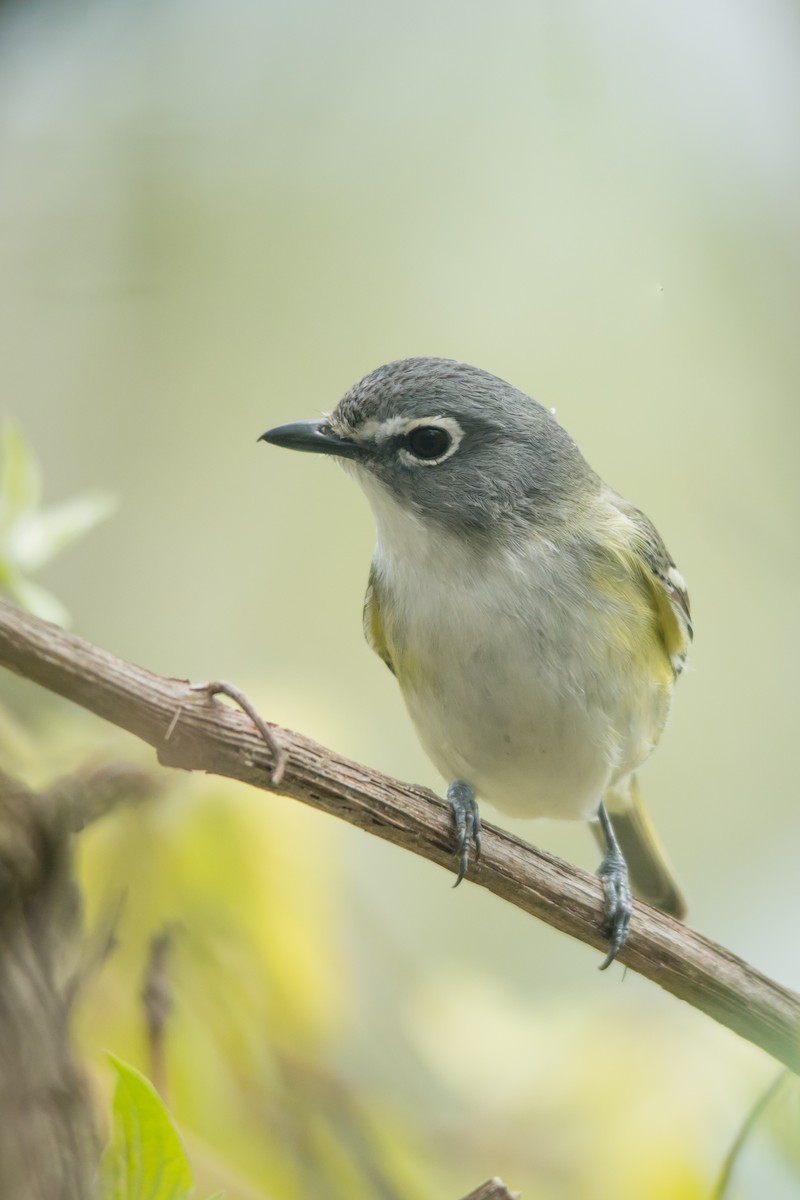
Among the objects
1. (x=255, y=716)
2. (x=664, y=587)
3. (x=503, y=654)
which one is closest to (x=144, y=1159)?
(x=255, y=716)

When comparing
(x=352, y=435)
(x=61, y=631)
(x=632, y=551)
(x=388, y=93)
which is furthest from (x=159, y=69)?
(x=61, y=631)

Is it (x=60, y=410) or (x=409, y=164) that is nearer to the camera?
(x=409, y=164)

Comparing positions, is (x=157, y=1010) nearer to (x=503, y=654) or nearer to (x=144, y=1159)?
(x=144, y=1159)

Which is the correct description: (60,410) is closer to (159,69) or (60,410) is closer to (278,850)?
(159,69)

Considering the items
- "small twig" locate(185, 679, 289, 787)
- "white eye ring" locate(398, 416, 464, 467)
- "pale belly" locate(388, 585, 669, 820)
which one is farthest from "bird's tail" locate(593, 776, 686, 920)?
"small twig" locate(185, 679, 289, 787)

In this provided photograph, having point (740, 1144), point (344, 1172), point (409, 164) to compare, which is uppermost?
point (409, 164)

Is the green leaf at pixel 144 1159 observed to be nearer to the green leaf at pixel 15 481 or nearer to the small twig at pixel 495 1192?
the small twig at pixel 495 1192

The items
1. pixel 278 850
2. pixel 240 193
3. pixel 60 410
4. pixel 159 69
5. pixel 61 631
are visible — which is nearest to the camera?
pixel 61 631
